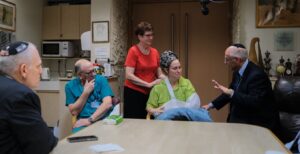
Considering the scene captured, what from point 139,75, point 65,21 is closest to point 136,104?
point 139,75

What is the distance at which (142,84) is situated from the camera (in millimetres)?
3189

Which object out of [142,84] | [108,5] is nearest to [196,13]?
[108,5]

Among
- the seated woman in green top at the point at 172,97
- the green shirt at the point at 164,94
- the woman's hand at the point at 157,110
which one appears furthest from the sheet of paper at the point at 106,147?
the green shirt at the point at 164,94

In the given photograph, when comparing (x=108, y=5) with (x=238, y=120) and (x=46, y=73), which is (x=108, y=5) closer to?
(x=46, y=73)

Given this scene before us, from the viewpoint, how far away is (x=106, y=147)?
A: 1577 millimetres

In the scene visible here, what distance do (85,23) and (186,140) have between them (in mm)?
3910

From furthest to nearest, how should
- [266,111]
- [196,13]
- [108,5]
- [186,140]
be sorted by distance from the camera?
[196,13]
[108,5]
[266,111]
[186,140]

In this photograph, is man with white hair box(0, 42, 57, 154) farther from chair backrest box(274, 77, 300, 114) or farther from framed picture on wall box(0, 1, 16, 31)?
framed picture on wall box(0, 1, 16, 31)

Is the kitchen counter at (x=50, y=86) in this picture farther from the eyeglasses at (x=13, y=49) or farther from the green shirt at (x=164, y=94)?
the eyeglasses at (x=13, y=49)

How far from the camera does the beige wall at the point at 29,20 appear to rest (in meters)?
4.84

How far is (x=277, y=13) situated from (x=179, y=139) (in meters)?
3.11

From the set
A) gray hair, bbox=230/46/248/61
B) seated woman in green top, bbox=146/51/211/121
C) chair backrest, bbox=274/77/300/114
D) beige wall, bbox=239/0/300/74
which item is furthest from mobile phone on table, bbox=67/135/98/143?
beige wall, bbox=239/0/300/74

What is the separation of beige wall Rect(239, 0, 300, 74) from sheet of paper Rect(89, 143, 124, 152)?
316 cm

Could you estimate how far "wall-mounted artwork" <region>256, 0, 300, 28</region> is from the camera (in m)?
4.15
